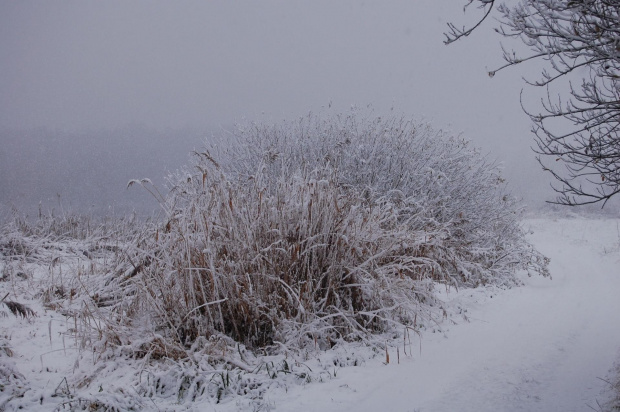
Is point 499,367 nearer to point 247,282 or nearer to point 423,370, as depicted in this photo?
point 423,370

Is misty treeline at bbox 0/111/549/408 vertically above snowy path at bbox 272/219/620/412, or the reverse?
misty treeline at bbox 0/111/549/408

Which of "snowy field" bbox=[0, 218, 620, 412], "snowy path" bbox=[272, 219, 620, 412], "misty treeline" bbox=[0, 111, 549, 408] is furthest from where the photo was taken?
"misty treeline" bbox=[0, 111, 549, 408]

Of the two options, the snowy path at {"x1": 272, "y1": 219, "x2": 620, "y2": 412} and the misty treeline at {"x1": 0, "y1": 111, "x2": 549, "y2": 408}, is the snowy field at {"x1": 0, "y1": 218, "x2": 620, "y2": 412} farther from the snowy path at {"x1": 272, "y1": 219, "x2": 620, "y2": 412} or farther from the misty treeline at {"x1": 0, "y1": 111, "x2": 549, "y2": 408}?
the misty treeline at {"x1": 0, "y1": 111, "x2": 549, "y2": 408}

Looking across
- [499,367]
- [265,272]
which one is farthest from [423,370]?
[265,272]

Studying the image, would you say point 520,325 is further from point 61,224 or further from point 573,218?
point 573,218

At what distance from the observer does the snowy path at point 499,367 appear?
265 centimetres

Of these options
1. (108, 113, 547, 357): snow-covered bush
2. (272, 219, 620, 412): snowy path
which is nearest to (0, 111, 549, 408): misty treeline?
(108, 113, 547, 357): snow-covered bush

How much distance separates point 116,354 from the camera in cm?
304

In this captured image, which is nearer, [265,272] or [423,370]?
[423,370]

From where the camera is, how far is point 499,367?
323 centimetres

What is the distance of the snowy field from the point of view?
2.55 metres

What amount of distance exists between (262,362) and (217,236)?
128 cm

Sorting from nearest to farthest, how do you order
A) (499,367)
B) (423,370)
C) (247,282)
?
(423,370) < (499,367) < (247,282)

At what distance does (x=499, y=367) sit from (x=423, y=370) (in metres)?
0.63
